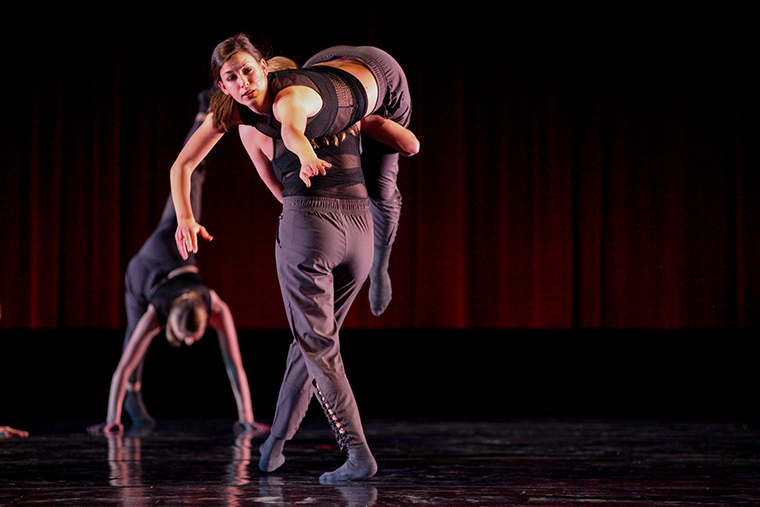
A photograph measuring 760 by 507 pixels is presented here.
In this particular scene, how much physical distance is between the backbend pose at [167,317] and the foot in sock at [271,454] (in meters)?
1.04

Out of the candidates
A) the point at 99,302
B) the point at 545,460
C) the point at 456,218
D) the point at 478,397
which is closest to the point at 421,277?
the point at 456,218

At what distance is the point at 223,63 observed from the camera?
1899 mm

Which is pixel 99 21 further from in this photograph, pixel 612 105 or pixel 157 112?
pixel 612 105

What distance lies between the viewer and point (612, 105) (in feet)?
18.6

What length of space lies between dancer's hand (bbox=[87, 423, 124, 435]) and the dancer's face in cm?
201

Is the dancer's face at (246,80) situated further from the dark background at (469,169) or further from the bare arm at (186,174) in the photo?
the dark background at (469,169)

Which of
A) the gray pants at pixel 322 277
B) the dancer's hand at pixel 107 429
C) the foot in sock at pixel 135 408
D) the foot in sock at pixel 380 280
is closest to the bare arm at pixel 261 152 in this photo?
the gray pants at pixel 322 277

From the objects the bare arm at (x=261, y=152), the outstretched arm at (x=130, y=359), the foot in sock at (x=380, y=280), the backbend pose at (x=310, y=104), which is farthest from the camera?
the outstretched arm at (x=130, y=359)

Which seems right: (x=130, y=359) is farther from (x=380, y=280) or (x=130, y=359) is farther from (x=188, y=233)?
(x=188, y=233)

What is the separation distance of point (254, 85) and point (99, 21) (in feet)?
13.4

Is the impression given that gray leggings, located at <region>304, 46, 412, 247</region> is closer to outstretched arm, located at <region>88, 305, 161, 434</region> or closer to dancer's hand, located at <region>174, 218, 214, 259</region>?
dancer's hand, located at <region>174, 218, 214, 259</region>

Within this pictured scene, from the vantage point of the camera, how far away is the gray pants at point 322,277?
6.96 feet

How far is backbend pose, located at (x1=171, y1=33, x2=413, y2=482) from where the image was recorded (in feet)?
6.26

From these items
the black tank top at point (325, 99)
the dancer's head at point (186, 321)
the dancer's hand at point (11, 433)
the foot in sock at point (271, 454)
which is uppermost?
the black tank top at point (325, 99)
